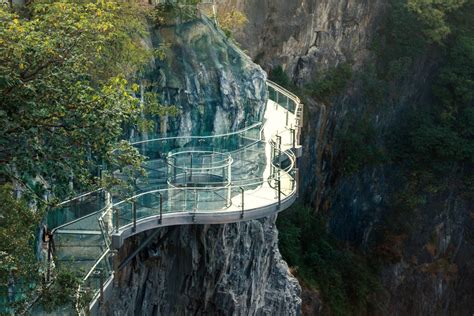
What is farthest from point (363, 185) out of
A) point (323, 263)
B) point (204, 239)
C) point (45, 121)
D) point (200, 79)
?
point (45, 121)

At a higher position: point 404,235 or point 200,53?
point 200,53

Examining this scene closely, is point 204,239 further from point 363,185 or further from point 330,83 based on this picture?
point 363,185

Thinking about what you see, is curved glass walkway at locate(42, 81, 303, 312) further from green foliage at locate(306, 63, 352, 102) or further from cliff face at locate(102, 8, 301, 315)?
green foliage at locate(306, 63, 352, 102)

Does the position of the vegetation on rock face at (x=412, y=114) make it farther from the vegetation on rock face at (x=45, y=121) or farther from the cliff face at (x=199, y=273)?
the vegetation on rock face at (x=45, y=121)

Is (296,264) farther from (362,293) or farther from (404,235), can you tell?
(404,235)

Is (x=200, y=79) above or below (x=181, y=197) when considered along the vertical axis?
above

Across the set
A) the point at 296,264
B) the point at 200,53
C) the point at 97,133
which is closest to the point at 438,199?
the point at 296,264
